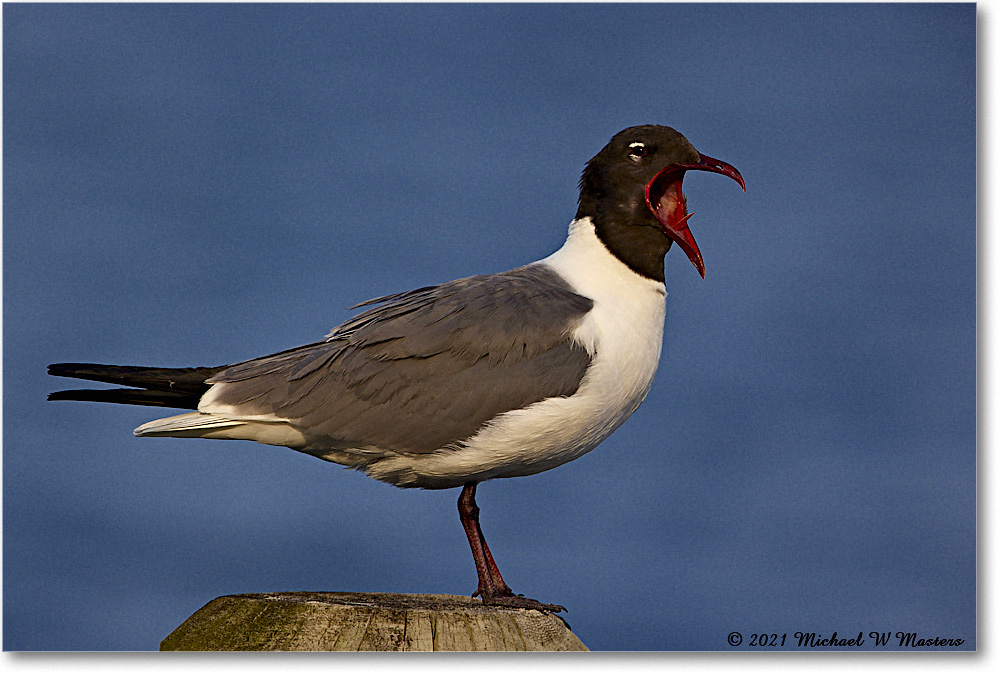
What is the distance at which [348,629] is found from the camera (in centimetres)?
304

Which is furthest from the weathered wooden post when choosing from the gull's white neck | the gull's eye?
the gull's eye

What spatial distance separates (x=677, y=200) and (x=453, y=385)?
1.23m

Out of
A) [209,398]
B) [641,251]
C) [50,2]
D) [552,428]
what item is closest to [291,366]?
[209,398]

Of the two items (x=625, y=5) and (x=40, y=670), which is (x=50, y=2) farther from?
(x=40, y=670)

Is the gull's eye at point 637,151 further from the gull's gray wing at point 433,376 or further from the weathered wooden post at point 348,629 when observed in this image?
the weathered wooden post at point 348,629

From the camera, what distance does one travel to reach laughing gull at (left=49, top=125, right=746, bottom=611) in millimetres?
3539

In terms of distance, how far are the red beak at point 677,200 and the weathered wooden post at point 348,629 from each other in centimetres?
156

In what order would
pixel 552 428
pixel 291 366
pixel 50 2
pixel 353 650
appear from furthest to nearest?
pixel 50 2 → pixel 291 366 → pixel 552 428 → pixel 353 650

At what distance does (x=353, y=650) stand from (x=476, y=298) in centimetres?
127

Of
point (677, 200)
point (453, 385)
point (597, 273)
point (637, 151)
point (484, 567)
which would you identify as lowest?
point (484, 567)

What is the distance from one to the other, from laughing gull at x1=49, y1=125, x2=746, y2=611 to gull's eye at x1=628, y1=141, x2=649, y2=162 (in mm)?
100

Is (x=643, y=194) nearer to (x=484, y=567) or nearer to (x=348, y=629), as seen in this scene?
(x=484, y=567)

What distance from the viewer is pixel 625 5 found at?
14.8ft

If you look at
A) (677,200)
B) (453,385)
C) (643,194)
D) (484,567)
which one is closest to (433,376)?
(453,385)
